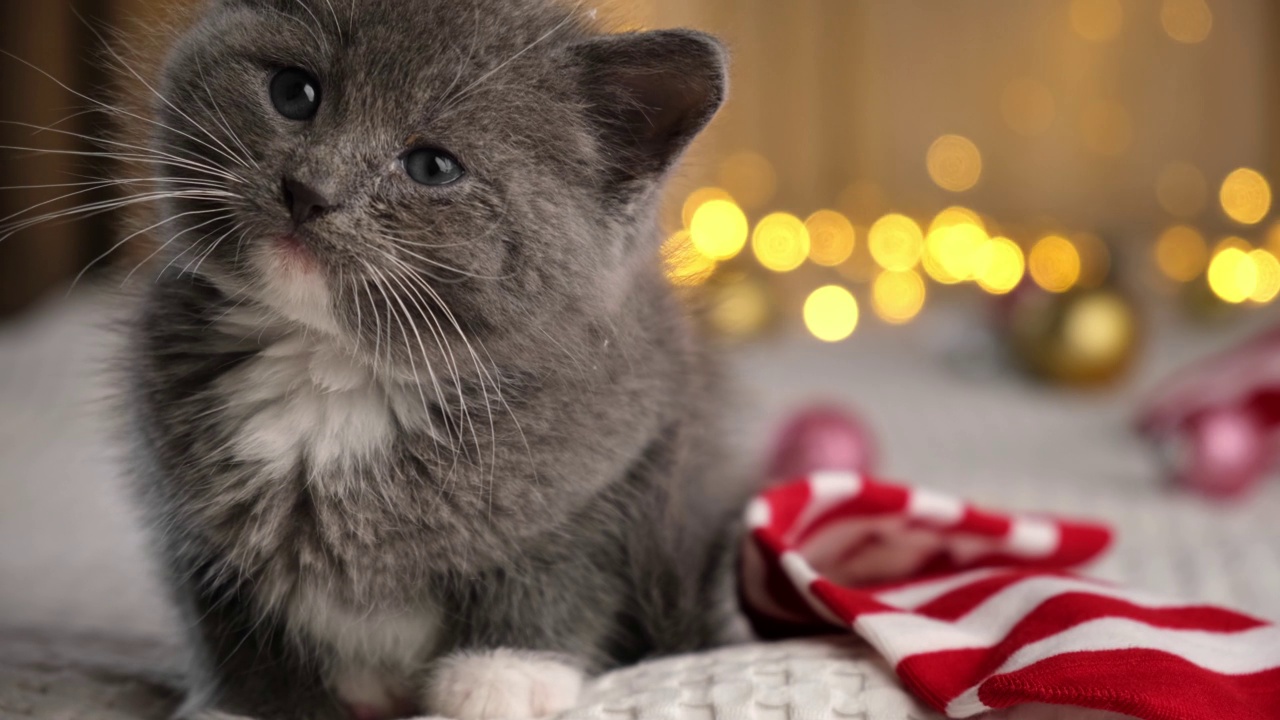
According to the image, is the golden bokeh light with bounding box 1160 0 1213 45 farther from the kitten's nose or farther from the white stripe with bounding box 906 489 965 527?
the kitten's nose

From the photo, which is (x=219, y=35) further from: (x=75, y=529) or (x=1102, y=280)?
(x=1102, y=280)

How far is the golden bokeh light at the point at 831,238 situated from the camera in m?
2.67

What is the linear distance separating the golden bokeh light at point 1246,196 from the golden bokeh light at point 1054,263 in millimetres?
399

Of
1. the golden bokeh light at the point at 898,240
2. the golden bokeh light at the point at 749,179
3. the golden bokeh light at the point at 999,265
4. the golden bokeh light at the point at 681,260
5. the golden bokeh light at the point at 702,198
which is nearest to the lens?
the golden bokeh light at the point at 681,260

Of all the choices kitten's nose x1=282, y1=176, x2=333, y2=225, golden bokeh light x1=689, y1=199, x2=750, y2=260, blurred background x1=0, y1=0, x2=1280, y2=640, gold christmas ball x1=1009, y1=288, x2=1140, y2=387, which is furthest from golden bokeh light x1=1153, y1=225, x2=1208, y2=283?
kitten's nose x1=282, y1=176, x2=333, y2=225

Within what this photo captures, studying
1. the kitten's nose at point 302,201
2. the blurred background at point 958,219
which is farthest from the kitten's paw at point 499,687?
the blurred background at point 958,219

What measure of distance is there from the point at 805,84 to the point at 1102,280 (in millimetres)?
945

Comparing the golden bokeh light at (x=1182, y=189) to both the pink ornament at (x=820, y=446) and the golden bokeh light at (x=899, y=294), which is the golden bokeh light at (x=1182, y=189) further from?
the pink ornament at (x=820, y=446)

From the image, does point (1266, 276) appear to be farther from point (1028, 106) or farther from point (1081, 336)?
point (1028, 106)

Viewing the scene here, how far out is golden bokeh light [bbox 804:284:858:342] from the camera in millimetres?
2568

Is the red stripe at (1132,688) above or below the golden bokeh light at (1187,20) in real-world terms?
below

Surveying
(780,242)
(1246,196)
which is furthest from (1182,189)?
(780,242)

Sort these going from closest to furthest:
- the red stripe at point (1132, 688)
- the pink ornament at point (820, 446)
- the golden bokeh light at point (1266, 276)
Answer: the red stripe at point (1132, 688) < the pink ornament at point (820, 446) < the golden bokeh light at point (1266, 276)

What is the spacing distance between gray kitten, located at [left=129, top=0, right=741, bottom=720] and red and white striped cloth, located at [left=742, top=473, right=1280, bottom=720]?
18cm
